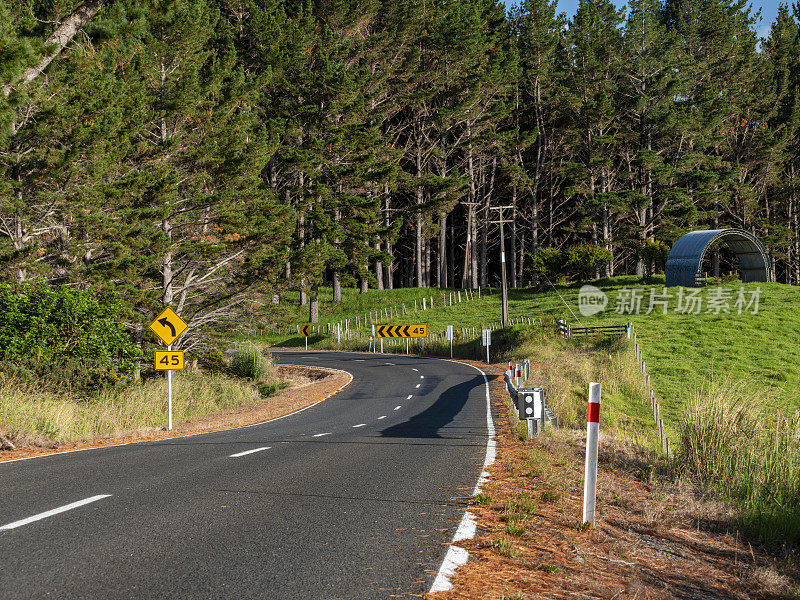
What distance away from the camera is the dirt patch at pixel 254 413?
11.8 meters

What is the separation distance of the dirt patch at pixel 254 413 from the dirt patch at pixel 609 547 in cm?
788

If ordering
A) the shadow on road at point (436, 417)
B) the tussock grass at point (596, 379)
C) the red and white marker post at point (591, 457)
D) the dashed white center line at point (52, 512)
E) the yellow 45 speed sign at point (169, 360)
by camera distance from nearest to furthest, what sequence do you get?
the dashed white center line at point (52, 512) < the red and white marker post at point (591, 457) < the shadow on road at point (436, 417) < the yellow 45 speed sign at point (169, 360) < the tussock grass at point (596, 379)

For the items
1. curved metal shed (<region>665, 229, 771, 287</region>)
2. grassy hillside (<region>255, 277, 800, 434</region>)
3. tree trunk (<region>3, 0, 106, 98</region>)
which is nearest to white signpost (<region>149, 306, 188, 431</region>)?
tree trunk (<region>3, 0, 106, 98</region>)

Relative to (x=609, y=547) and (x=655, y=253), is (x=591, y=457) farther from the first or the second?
(x=655, y=253)

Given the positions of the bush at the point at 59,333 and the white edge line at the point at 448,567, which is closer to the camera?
the white edge line at the point at 448,567

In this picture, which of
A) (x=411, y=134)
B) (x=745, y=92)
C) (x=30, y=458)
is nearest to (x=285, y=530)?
(x=30, y=458)

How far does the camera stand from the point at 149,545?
17.0ft

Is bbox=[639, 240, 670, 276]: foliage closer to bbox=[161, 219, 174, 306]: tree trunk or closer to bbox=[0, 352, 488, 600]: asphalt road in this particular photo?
bbox=[161, 219, 174, 306]: tree trunk

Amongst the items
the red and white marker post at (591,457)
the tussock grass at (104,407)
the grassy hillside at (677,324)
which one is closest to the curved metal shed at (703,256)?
the grassy hillside at (677,324)

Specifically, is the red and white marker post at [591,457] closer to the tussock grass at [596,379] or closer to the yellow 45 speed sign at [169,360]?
the tussock grass at [596,379]

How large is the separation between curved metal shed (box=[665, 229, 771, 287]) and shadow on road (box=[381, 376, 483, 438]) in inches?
1166

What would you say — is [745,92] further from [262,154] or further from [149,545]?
[149,545]

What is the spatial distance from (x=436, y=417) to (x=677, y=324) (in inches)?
1033

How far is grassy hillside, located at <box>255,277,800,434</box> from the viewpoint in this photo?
2588 cm
